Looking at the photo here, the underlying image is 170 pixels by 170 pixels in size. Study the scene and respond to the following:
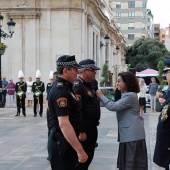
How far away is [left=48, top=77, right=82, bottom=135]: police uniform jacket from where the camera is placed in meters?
4.30

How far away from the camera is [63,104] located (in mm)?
4285

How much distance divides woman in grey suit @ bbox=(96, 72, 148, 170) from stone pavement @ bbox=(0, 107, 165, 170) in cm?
201

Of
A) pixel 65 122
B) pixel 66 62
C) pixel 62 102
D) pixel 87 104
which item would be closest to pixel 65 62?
pixel 66 62

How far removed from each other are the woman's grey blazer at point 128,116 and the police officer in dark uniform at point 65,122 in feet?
4.24

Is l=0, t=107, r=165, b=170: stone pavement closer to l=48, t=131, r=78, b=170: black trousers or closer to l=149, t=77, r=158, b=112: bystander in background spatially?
l=48, t=131, r=78, b=170: black trousers

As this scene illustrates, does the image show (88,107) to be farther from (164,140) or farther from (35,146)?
(35,146)

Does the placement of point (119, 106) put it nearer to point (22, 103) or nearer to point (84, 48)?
point (22, 103)

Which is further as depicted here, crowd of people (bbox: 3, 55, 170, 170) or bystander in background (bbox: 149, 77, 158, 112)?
bystander in background (bbox: 149, 77, 158, 112)

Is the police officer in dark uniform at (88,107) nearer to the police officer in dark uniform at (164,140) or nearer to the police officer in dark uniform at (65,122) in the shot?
the police officer in dark uniform at (164,140)

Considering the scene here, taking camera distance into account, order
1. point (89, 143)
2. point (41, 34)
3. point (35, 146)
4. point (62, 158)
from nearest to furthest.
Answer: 1. point (62, 158)
2. point (89, 143)
3. point (35, 146)
4. point (41, 34)

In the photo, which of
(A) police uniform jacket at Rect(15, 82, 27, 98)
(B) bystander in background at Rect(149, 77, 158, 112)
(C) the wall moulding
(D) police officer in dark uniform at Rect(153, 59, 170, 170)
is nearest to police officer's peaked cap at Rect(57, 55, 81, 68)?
(D) police officer in dark uniform at Rect(153, 59, 170, 170)

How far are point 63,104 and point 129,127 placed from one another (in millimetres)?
1782

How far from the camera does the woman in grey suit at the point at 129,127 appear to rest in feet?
18.9

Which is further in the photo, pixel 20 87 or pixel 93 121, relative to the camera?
pixel 20 87
